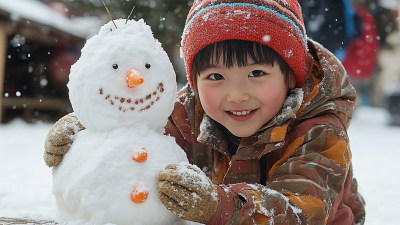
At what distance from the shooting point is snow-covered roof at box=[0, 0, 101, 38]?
634 cm

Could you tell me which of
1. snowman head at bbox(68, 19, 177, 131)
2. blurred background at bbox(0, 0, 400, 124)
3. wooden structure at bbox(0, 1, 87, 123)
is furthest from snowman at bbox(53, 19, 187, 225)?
wooden structure at bbox(0, 1, 87, 123)

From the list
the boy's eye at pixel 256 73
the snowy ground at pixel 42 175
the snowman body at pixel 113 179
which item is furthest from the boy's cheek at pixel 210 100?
the snowy ground at pixel 42 175

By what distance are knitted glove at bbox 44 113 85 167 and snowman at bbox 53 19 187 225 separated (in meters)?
0.03

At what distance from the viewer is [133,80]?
110 cm

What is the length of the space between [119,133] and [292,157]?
569 mm

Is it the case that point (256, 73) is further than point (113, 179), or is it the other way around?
point (256, 73)

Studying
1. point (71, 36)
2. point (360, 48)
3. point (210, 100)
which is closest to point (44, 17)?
point (71, 36)

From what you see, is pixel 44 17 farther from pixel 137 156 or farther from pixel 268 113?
pixel 137 156

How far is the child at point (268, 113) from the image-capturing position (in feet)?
3.96

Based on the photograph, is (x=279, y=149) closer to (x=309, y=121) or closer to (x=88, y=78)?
(x=309, y=121)

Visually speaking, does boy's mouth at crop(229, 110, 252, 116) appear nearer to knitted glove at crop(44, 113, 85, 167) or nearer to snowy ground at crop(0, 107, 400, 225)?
knitted glove at crop(44, 113, 85, 167)

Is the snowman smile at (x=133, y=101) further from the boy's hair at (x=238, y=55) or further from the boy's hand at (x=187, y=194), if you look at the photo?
the boy's hair at (x=238, y=55)

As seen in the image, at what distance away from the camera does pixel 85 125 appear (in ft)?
4.02

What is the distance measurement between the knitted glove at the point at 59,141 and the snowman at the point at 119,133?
0.11 ft
